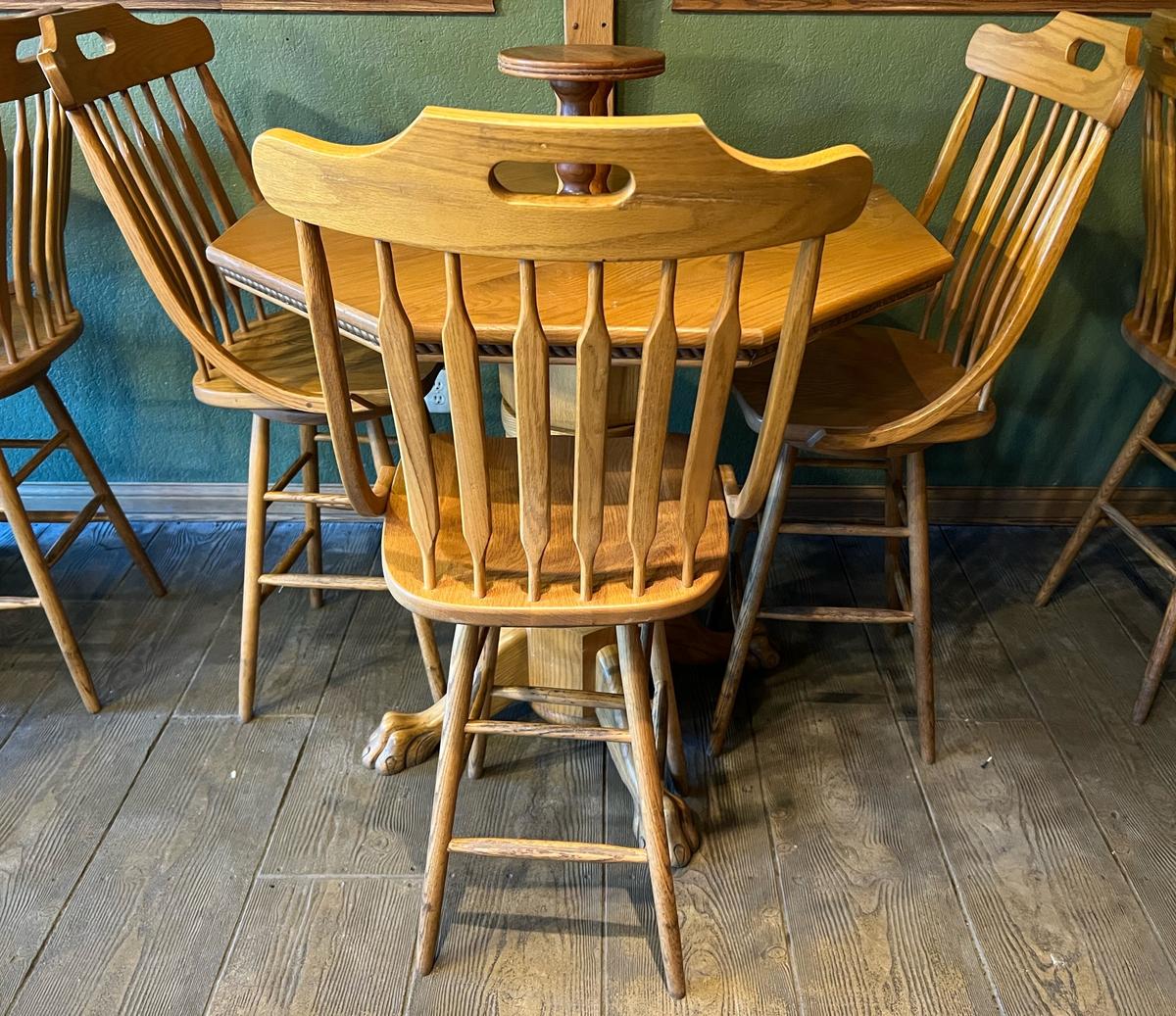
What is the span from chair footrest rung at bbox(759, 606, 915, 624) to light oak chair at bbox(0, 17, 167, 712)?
3.87ft

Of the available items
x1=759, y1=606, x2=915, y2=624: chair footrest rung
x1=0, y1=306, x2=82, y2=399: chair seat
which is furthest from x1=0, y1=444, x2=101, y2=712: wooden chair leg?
x1=759, y1=606, x2=915, y2=624: chair footrest rung

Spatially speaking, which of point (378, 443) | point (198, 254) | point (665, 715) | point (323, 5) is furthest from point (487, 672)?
point (323, 5)

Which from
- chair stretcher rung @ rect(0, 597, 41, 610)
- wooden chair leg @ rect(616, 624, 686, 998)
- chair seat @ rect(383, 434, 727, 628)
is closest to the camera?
chair seat @ rect(383, 434, 727, 628)

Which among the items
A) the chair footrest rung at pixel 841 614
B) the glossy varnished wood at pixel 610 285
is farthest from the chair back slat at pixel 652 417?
the chair footrest rung at pixel 841 614

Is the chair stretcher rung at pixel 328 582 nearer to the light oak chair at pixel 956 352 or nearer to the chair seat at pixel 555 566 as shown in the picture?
the chair seat at pixel 555 566

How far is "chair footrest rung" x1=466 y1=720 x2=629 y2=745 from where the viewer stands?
48.1 inches

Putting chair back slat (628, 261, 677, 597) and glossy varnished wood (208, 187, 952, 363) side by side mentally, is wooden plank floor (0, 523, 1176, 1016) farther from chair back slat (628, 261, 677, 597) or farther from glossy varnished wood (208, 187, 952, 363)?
glossy varnished wood (208, 187, 952, 363)

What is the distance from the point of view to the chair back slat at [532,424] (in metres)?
0.90

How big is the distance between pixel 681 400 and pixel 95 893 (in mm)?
1406

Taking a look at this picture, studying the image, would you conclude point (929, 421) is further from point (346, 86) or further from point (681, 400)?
point (346, 86)

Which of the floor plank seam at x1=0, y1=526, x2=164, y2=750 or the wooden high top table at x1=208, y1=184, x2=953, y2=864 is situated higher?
the wooden high top table at x1=208, y1=184, x2=953, y2=864

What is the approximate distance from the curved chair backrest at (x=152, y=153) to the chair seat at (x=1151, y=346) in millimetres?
1388

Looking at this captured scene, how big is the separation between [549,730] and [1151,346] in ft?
4.08

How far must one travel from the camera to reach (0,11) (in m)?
1.82
